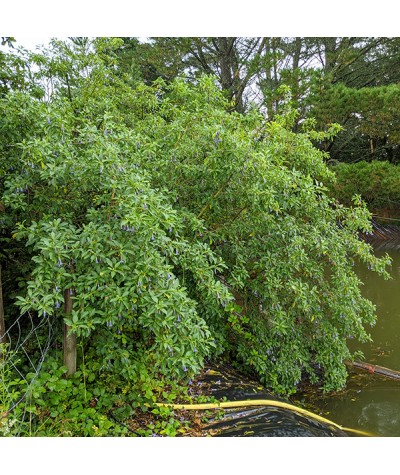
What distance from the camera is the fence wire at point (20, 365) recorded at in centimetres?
129

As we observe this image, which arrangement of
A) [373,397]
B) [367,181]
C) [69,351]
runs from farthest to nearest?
1. [367,181]
2. [373,397]
3. [69,351]

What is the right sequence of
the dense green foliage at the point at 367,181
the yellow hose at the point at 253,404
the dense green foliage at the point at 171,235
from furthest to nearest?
the dense green foliage at the point at 367,181, the yellow hose at the point at 253,404, the dense green foliage at the point at 171,235

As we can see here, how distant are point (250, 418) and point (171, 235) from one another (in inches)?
33.0

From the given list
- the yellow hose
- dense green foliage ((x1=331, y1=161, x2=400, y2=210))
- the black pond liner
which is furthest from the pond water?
dense green foliage ((x1=331, y1=161, x2=400, y2=210))

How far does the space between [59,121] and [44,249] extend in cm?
53

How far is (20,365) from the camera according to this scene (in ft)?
5.26

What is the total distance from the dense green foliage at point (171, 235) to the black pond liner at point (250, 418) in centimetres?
16

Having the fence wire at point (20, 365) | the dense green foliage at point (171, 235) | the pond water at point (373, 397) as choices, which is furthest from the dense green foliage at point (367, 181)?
the fence wire at point (20, 365)

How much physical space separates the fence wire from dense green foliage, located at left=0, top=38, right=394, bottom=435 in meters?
0.05

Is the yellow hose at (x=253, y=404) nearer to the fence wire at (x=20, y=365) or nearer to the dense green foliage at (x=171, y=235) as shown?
the dense green foliage at (x=171, y=235)

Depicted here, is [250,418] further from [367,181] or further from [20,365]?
[367,181]

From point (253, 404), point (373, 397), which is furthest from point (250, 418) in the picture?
point (373, 397)

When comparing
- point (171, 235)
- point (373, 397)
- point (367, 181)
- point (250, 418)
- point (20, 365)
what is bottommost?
point (373, 397)
